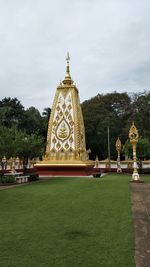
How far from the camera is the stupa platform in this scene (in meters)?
31.9

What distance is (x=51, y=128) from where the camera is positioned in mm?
35000

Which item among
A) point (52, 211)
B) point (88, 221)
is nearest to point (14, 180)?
point (52, 211)

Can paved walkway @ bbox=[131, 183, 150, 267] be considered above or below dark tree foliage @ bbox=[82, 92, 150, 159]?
below

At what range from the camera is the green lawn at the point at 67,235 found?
5444mm

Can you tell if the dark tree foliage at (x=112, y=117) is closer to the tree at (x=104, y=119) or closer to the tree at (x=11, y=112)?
the tree at (x=104, y=119)

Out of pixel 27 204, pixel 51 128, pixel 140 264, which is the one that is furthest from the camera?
pixel 51 128

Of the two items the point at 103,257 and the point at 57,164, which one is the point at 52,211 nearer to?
the point at 103,257

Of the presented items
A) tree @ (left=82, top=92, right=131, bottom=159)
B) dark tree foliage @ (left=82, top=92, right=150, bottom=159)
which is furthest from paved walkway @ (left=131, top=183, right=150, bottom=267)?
tree @ (left=82, top=92, right=131, bottom=159)

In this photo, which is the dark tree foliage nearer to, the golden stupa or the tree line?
the tree line

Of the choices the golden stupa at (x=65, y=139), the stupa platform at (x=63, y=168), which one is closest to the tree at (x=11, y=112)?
the golden stupa at (x=65, y=139)

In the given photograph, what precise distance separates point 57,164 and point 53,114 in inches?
225

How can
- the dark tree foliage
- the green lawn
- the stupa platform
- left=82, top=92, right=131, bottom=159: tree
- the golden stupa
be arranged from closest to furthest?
the green lawn
the stupa platform
the golden stupa
the dark tree foliage
left=82, top=92, right=131, bottom=159: tree

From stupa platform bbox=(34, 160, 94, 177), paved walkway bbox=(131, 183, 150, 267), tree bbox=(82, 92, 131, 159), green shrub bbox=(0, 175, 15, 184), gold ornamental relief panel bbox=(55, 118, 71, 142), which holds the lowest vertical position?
paved walkway bbox=(131, 183, 150, 267)

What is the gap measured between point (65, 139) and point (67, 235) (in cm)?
2742
